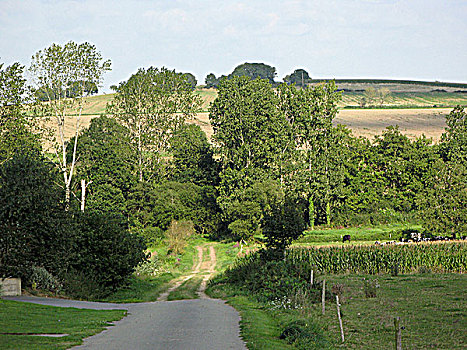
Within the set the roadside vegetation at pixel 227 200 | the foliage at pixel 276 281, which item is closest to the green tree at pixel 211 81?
the roadside vegetation at pixel 227 200

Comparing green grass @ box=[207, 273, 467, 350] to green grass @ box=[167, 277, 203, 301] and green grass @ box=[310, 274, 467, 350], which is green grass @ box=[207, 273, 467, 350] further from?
green grass @ box=[167, 277, 203, 301]

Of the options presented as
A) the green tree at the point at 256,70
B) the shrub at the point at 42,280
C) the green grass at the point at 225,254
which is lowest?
the green grass at the point at 225,254

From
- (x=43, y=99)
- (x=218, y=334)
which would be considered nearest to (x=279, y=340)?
(x=218, y=334)

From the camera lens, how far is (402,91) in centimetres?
15200

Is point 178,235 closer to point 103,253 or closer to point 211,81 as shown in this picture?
point 103,253

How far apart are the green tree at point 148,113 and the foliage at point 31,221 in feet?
137

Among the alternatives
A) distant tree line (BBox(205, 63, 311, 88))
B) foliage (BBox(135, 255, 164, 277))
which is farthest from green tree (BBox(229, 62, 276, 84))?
foliage (BBox(135, 255, 164, 277))

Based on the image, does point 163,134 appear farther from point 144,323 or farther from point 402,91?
point 402,91

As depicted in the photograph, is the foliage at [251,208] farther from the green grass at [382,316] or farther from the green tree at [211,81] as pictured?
the green tree at [211,81]

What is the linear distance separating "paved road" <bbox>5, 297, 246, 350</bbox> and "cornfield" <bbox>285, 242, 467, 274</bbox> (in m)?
20.1

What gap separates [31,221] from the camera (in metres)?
30.9

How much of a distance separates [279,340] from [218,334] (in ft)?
6.09

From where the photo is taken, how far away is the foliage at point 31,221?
29844 millimetres

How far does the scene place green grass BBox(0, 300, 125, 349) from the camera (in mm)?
14172
